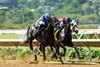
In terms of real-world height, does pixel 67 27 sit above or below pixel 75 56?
above

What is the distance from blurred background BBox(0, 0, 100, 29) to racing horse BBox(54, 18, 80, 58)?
139 ft

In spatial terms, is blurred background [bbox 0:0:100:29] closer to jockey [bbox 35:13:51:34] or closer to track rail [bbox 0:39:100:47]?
track rail [bbox 0:39:100:47]

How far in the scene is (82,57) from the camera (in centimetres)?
1523

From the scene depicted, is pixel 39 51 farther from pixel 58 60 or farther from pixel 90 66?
pixel 90 66

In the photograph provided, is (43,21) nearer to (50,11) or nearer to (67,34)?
(67,34)

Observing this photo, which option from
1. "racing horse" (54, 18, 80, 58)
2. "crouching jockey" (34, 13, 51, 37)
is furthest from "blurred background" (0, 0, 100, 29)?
"crouching jockey" (34, 13, 51, 37)

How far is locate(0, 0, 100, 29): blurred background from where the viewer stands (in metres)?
77.9

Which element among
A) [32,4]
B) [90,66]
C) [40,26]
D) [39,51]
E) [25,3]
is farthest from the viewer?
[25,3]

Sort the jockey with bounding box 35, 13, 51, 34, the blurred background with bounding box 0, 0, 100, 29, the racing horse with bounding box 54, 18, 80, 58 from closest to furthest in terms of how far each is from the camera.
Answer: the jockey with bounding box 35, 13, 51, 34 < the racing horse with bounding box 54, 18, 80, 58 < the blurred background with bounding box 0, 0, 100, 29

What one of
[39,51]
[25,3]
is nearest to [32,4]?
[25,3]

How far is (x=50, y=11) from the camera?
349 ft

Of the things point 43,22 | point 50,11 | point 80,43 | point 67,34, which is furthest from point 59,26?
point 50,11

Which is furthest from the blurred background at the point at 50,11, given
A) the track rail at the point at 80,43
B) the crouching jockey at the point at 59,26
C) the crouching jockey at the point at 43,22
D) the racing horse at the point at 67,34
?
the crouching jockey at the point at 43,22

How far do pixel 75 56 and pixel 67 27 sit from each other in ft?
4.83
